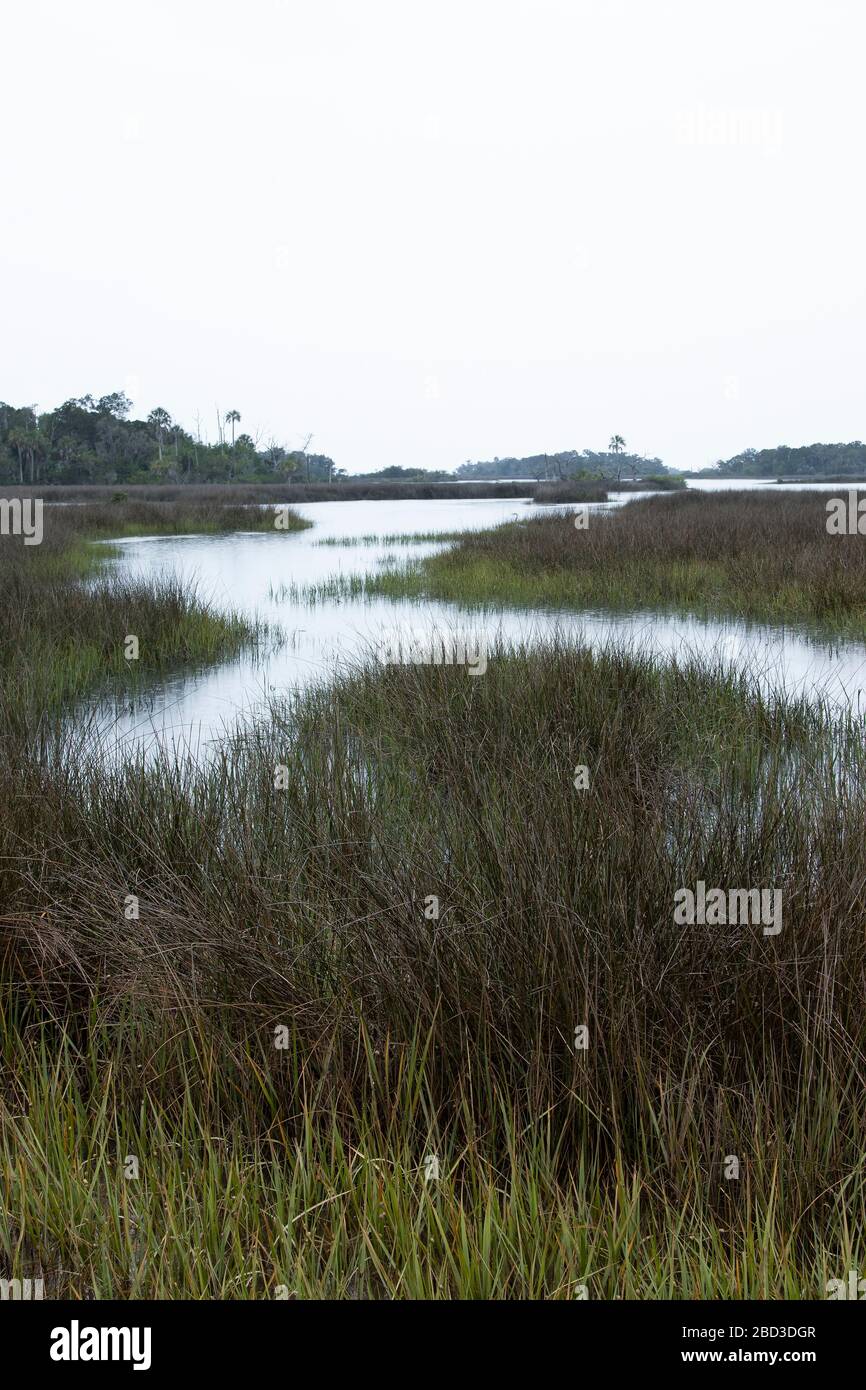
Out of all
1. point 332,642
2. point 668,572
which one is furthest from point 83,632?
point 668,572

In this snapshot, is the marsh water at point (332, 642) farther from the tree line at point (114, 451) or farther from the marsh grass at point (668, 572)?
the tree line at point (114, 451)

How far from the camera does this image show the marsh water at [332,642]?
7.46 meters

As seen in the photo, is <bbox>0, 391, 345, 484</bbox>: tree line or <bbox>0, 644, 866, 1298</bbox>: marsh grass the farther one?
<bbox>0, 391, 345, 484</bbox>: tree line

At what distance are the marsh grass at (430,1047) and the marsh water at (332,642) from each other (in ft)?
4.92

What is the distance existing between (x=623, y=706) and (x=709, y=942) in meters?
3.41

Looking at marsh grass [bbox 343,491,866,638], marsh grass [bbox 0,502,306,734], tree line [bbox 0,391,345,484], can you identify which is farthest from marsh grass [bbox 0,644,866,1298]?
tree line [bbox 0,391,345,484]

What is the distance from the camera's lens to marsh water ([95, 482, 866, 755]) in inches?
294

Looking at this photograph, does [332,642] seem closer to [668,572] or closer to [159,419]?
[668,572]

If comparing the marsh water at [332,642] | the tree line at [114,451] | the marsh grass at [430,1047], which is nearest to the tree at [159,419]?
the tree line at [114,451]

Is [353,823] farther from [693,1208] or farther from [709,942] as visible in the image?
[693,1208]

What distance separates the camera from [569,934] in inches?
103

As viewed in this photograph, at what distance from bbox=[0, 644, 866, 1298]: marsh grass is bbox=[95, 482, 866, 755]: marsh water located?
1499mm

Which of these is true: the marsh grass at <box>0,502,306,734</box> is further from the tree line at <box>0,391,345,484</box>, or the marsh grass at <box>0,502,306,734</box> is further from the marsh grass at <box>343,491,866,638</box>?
the tree line at <box>0,391,345,484</box>

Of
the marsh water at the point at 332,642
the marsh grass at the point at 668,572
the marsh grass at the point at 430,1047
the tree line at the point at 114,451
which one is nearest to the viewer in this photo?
the marsh grass at the point at 430,1047
